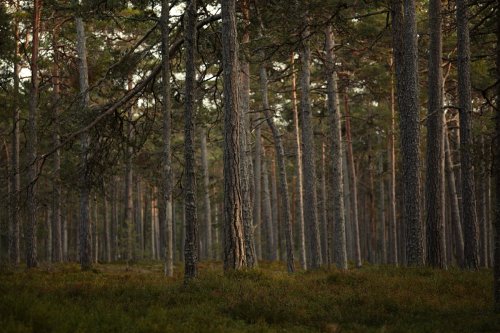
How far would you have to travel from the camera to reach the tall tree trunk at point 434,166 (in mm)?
13352

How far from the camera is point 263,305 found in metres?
8.39

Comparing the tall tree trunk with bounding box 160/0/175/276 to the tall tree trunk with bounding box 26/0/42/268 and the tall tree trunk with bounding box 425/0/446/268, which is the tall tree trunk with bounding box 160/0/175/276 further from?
the tall tree trunk with bounding box 425/0/446/268

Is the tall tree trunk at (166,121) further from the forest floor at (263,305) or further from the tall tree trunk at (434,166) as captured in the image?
the tall tree trunk at (434,166)

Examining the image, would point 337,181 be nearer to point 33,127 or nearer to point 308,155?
point 308,155

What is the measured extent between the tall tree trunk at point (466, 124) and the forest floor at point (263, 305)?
2.47 m

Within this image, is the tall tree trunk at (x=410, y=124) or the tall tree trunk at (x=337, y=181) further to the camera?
the tall tree trunk at (x=337, y=181)

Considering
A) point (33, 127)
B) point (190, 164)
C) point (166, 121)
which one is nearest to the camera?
point (190, 164)

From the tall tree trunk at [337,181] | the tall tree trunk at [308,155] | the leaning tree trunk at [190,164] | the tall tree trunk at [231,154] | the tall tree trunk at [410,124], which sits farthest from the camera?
the tall tree trunk at [337,181]

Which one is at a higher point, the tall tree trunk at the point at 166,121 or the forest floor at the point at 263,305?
the tall tree trunk at the point at 166,121

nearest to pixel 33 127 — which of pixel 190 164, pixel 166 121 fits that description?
pixel 166 121

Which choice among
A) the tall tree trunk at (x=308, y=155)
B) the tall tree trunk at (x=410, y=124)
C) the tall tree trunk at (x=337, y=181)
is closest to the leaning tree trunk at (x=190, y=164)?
the tall tree trunk at (x=410, y=124)

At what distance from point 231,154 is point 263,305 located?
3.66 metres

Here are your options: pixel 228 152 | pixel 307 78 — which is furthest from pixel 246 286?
pixel 307 78

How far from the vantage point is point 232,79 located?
36.2ft
